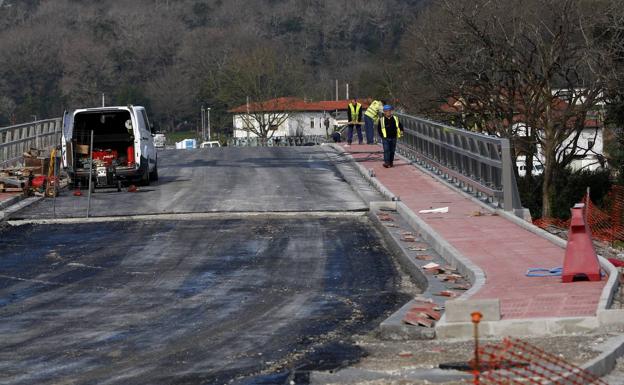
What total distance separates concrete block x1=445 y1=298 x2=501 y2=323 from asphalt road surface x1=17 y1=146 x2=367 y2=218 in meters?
11.8

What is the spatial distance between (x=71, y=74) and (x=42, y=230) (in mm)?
113878

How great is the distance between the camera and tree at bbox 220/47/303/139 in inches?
4456

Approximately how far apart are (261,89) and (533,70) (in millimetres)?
71231

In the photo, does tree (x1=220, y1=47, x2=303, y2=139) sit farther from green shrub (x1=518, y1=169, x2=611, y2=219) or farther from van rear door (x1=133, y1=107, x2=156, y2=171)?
van rear door (x1=133, y1=107, x2=156, y2=171)

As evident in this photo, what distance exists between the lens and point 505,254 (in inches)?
624

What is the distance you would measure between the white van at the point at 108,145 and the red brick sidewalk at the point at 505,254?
5621mm

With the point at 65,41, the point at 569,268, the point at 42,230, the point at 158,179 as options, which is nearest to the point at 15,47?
the point at 65,41

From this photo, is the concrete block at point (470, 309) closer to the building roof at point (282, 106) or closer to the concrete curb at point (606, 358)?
the concrete curb at point (606, 358)

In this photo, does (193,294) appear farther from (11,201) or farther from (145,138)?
(145,138)

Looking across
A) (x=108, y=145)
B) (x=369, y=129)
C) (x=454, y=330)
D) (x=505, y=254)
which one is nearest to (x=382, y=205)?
(x=505, y=254)

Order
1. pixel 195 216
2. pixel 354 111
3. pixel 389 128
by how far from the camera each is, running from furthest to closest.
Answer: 1. pixel 354 111
2. pixel 389 128
3. pixel 195 216

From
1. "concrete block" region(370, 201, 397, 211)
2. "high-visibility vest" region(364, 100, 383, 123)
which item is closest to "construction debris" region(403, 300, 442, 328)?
"concrete block" region(370, 201, 397, 211)

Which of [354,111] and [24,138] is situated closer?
[24,138]

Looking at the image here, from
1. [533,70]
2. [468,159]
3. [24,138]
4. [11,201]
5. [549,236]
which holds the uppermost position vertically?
[533,70]
